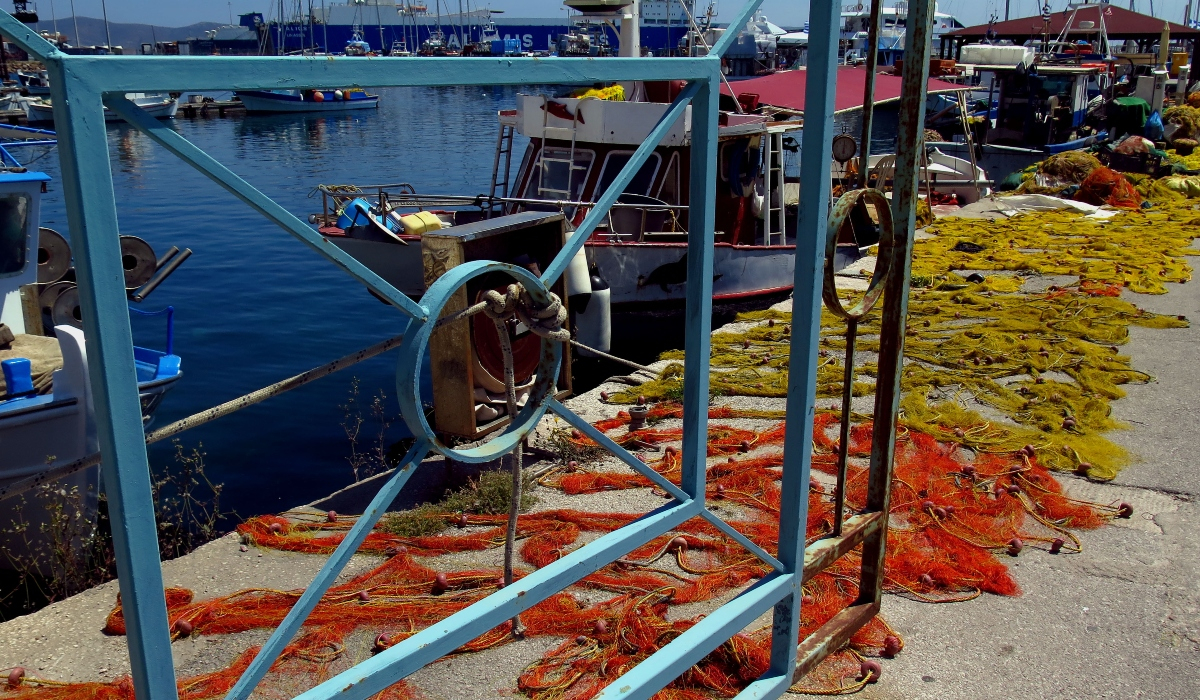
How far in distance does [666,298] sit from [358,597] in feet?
24.8

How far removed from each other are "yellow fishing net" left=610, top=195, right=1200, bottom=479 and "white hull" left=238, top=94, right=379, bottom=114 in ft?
141

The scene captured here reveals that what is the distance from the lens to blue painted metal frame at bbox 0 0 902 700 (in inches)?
49.0

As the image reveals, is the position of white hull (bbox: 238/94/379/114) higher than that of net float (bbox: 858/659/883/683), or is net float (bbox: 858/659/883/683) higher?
white hull (bbox: 238/94/379/114)

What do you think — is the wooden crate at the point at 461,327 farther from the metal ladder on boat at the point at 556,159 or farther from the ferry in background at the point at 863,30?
the ferry in background at the point at 863,30

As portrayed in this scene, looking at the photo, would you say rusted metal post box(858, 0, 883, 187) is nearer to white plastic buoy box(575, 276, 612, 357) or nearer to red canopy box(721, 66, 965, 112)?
white plastic buoy box(575, 276, 612, 357)

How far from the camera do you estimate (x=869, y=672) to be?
3092mm

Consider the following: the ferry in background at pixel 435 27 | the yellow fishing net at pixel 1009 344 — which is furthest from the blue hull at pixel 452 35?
the yellow fishing net at pixel 1009 344

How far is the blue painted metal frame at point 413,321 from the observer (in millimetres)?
1244

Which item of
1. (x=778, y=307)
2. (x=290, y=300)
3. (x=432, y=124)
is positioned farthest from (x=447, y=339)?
(x=432, y=124)

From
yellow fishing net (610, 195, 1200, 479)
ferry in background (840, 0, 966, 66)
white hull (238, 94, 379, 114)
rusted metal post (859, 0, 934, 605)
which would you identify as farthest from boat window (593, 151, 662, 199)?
ferry in background (840, 0, 966, 66)

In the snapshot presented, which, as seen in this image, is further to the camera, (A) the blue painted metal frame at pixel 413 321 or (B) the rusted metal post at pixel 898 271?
(B) the rusted metal post at pixel 898 271

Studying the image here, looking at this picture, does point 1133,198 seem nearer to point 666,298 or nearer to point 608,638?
point 666,298

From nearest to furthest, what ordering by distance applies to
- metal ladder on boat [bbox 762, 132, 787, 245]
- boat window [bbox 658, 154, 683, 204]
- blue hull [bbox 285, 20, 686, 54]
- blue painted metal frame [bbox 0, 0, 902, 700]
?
1. blue painted metal frame [bbox 0, 0, 902, 700]
2. boat window [bbox 658, 154, 683, 204]
3. metal ladder on boat [bbox 762, 132, 787, 245]
4. blue hull [bbox 285, 20, 686, 54]

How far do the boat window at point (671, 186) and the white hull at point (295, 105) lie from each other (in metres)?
41.4
